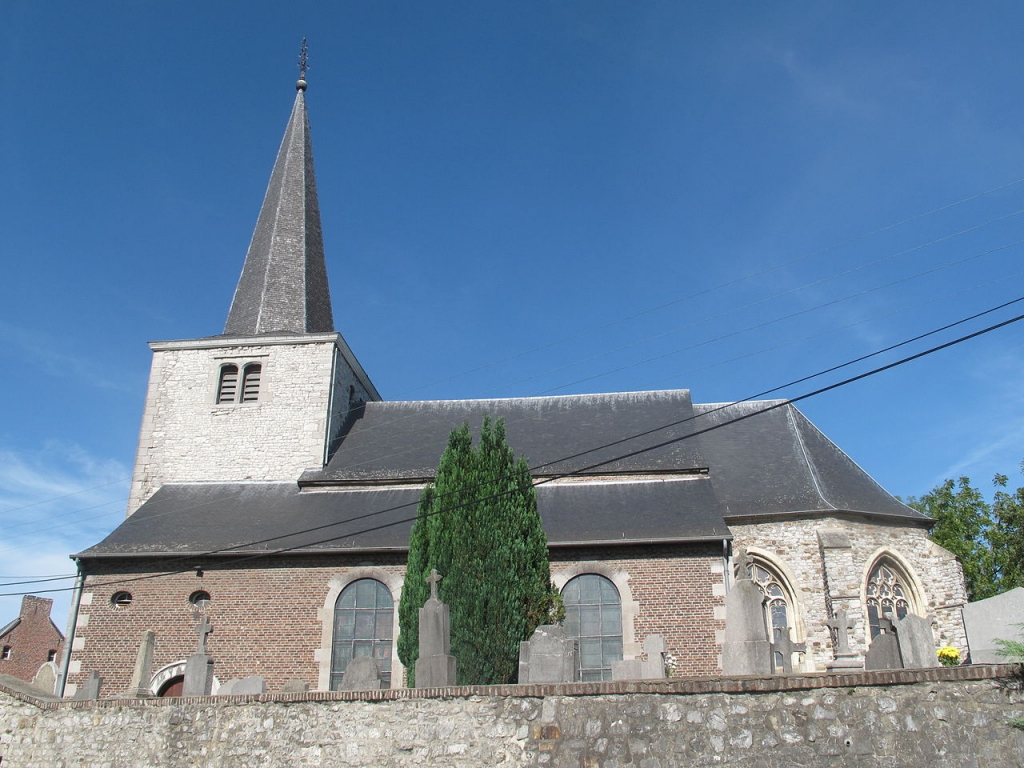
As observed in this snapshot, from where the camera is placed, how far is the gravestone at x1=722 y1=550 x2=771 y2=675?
8.44 metres

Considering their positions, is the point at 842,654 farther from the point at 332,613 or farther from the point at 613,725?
the point at 332,613

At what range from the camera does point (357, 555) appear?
632 inches

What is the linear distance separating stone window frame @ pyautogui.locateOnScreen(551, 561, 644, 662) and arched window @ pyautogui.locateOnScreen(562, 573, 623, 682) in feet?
0.27

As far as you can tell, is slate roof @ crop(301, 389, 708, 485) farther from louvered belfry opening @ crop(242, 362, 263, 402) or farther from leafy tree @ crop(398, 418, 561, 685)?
leafy tree @ crop(398, 418, 561, 685)

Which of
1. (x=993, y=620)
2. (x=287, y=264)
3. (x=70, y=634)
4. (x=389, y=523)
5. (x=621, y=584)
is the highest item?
(x=287, y=264)

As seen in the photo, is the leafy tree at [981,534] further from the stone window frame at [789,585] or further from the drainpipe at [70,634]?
the drainpipe at [70,634]

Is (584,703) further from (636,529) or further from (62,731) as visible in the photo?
(636,529)

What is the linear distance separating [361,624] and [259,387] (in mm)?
7235

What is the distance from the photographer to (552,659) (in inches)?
328

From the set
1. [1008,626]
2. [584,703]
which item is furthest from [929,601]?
[584,703]

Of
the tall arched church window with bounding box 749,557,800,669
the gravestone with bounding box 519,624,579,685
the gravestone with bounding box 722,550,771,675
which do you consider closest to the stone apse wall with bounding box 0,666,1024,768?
the gravestone with bounding box 519,624,579,685

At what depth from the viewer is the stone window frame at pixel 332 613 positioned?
15156mm

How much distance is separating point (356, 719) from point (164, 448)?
44.5 ft

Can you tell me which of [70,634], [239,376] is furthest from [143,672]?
[239,376]
